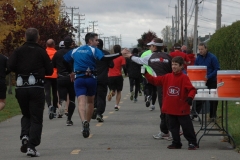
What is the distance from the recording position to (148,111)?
68.4 feet

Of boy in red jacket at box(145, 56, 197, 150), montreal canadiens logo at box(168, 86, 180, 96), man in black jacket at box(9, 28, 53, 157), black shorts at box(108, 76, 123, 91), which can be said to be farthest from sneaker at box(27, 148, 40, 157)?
black shorts at box(108, 76, 123, 91)

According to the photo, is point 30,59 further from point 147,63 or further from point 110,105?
point 110,105

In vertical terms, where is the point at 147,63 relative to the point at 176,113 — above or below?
above

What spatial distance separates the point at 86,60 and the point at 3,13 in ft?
73.5

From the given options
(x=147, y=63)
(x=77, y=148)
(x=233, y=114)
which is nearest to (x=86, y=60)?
(x=147, y=63)

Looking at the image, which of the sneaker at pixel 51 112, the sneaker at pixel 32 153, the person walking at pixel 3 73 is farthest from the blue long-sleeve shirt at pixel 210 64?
the sneaker at pixel 32 153

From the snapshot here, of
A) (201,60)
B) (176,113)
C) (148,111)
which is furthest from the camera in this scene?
(148,111)

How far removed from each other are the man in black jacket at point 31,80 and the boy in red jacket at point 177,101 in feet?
6.38

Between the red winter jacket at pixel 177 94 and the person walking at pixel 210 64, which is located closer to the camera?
the red winter jacket at pixel 177 94

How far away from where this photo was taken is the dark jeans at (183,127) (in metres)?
11.8

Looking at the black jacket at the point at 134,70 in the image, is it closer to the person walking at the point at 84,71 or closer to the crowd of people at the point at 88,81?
the crowd of people at the point at 88,81

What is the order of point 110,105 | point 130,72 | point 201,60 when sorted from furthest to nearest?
point 130,72, point 110,105, point 201,60

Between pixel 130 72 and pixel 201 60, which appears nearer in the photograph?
pixel 201 60

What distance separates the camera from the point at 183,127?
11789 millimetres
